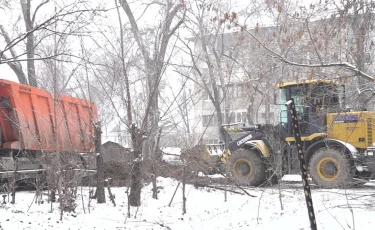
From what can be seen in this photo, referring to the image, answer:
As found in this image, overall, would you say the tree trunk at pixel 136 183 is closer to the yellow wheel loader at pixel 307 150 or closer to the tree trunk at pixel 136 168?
the tree trunk at pixel 136 168

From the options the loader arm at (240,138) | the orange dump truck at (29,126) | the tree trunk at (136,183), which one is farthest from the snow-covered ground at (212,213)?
the loader arm at (240,138)

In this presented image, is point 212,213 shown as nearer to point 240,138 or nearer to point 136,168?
point 136,168

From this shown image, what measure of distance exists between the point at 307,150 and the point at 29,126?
7765 millimetres

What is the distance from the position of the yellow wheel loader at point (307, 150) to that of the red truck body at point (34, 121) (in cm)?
420

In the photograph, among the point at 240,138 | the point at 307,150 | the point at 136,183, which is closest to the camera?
the point at 136,183

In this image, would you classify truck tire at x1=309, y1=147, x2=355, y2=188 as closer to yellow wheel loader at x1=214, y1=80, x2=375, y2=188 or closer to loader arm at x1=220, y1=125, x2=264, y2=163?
yellow wheel loader at x1=214, y1=80, x2=375, y2=188

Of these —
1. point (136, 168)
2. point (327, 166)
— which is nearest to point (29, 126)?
point (136, 168)

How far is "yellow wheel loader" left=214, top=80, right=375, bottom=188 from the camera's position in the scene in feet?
41.7

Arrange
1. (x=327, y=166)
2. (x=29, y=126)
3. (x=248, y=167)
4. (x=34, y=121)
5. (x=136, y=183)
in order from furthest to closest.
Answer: (x=248, y=167)
(x=327, y=166)
(x=34, y=121)
(x=29, y=126)
(x=136, y=183)

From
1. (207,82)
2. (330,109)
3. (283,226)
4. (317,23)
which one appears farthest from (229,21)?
(207,82)

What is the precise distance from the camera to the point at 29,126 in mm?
12719

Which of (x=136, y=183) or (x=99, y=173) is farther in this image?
(x=99, y=173)

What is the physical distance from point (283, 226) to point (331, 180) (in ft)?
16.1

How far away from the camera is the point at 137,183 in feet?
34.1
